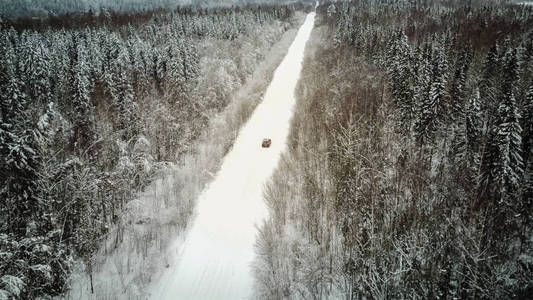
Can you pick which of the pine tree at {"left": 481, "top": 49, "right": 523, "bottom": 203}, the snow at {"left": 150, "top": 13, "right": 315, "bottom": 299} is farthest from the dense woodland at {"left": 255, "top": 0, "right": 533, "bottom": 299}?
the snow at {"left": 150, "top": 13, "right": 315, "bottom": 299}

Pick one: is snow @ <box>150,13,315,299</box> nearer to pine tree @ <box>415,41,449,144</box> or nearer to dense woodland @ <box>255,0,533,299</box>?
dense woodland @ <box>255,0,533,299</box>

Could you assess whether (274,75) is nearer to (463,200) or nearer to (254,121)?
Answer: (254,121)

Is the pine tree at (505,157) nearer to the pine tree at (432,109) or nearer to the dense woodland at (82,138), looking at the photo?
the pine tree at (432,109)

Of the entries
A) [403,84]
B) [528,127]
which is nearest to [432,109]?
[528,127]

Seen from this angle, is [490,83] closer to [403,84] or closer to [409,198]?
[403,84]

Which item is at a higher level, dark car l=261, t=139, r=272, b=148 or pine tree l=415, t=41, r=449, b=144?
pine tree l=415, t=41, r=449, b=144

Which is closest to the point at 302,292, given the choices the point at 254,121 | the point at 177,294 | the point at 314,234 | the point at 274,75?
the point at 314,234
